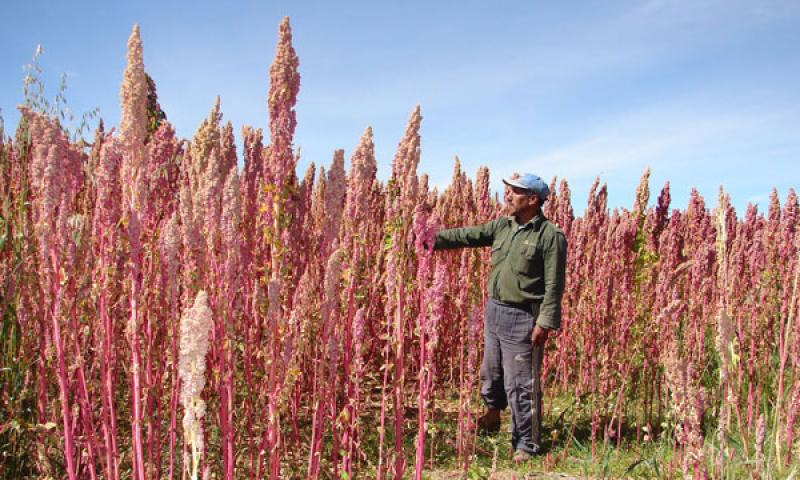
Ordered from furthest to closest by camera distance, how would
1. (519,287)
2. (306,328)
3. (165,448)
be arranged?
(519,287) < (165,448) < (306,328)

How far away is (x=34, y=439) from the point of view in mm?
2836

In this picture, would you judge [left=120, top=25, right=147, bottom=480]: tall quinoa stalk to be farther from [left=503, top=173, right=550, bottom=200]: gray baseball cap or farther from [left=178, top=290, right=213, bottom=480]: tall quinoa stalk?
[left=503, top=173, right=550, bottom=200]: gray baseball cap

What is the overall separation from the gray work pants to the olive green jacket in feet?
0.40

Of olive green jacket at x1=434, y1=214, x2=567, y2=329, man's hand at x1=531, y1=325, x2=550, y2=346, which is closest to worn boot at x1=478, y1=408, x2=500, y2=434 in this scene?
man's hand at x1=531, y1=325, x2=550, y2=346

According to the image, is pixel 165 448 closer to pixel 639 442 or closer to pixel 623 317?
pixel 623 317

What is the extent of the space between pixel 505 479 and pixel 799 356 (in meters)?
1.89

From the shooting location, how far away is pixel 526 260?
4359 mm

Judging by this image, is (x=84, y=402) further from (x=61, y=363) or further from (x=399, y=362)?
(x=399, y=362)

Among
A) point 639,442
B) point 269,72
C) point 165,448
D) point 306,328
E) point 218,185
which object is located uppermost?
point 269,72

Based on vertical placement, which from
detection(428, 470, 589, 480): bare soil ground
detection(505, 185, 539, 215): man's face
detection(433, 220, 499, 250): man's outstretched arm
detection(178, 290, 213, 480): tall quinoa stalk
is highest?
detection(505, 185, 539, 215): man's face

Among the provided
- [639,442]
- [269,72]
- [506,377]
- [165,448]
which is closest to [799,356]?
[639,442]

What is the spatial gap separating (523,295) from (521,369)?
1.91 ft

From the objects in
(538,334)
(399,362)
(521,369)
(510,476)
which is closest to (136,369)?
(399,362)

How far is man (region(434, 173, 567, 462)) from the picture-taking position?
4246 mm
